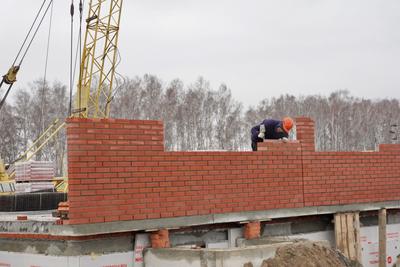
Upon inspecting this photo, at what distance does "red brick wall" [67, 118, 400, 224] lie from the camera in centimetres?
575

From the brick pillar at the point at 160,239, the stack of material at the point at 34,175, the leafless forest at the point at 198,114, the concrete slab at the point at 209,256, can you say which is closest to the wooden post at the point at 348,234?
the concrete slab at the point at 209,256

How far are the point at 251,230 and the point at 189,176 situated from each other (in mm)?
1141

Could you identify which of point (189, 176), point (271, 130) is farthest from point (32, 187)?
point (189, 176)

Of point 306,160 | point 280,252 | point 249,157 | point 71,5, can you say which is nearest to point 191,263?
point 280,252

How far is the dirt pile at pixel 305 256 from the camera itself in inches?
237

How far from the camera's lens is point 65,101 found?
45781 millimetres

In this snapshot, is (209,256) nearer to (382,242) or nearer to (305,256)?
(305,256)

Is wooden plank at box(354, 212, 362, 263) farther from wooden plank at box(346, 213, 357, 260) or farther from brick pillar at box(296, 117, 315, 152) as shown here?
brick pillar at box(296, 117, 315, 152)

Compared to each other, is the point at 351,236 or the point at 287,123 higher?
the point at 287,123

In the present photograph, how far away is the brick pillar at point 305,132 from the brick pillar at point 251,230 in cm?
133

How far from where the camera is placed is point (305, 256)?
6.17 metres

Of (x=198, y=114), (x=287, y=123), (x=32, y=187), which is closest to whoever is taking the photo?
(x=287, y=123)

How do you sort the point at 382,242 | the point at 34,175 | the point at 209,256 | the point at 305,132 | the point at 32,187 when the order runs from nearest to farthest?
the point at 209,256
the point at 305,132
the point at 382,242
the point at 32,187
the point at 34,175

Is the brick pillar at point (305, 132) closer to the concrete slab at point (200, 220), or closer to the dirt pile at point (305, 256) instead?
the concrete slab at point (200, 220)
